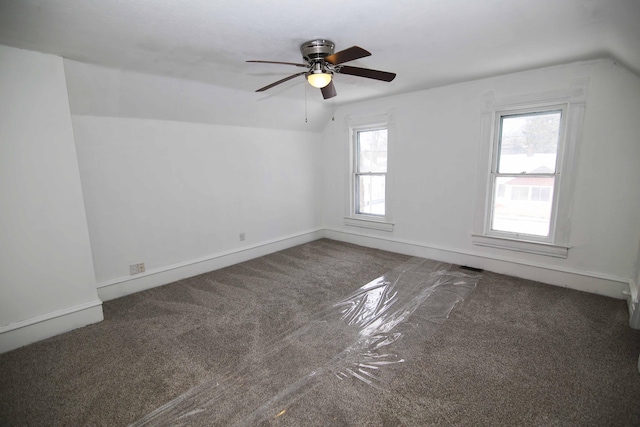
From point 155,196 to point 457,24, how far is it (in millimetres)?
3342

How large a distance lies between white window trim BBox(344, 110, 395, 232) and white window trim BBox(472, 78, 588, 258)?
1.20 m

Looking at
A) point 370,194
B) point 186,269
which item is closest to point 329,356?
point 186,269

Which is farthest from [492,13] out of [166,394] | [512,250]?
[166,394]

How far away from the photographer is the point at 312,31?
2027 mm

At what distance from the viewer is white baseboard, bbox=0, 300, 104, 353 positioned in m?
2.29

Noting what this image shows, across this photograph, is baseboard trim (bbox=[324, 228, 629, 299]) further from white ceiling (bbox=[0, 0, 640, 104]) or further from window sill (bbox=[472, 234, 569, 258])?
white ceiling (bbox=[0, 0, 640, 104])

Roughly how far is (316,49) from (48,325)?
10.3 feet

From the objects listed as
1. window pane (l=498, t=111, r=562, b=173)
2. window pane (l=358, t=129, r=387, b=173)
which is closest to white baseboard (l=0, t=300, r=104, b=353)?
window pane (l=358, t=129, r=387, b=173)

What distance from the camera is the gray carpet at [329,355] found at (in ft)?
5.51

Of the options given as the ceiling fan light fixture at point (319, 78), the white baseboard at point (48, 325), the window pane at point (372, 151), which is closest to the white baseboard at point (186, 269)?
the white baseboard at point (48, 325)

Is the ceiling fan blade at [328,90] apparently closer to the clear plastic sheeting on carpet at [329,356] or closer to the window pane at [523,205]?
the clear plastic sheeting on carpet at [329,356]

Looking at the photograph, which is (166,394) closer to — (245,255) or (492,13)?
(245,255)

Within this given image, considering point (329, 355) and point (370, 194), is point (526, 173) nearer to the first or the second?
point (370, 194)

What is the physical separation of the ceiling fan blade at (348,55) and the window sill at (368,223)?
2.92 metres
